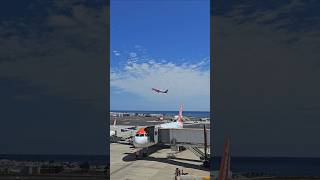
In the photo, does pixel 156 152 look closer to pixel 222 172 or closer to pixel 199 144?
pixel 199 144

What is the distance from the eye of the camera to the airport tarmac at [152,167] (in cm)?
4947

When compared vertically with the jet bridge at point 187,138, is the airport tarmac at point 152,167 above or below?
below

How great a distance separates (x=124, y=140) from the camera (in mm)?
107312

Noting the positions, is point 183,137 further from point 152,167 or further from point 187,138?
point 152,167

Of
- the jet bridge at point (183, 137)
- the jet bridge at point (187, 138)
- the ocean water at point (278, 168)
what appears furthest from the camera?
the ocean water at point (278, 168)

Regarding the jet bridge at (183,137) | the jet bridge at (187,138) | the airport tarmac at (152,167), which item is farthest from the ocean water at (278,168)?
the airport tarmac at (152,167)

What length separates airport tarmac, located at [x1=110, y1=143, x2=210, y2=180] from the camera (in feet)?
162

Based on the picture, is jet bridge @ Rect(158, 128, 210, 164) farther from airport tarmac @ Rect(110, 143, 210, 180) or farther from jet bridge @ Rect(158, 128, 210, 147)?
airport tarmac @ Rect(110, 143, 210, 180)

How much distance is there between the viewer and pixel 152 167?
185ft

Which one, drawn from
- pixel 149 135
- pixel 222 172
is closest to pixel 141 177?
pixel 149 135

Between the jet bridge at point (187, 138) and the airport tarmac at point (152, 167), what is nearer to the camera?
the airport tarmac at point (152, 167)

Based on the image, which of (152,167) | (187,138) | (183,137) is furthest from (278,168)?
(152,167)

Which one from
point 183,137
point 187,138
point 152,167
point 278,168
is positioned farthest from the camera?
point 278,168

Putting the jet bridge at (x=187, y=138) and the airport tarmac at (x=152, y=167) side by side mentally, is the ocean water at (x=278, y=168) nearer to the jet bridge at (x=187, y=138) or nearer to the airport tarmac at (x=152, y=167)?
the jet bridge at (x=187, y=138)
